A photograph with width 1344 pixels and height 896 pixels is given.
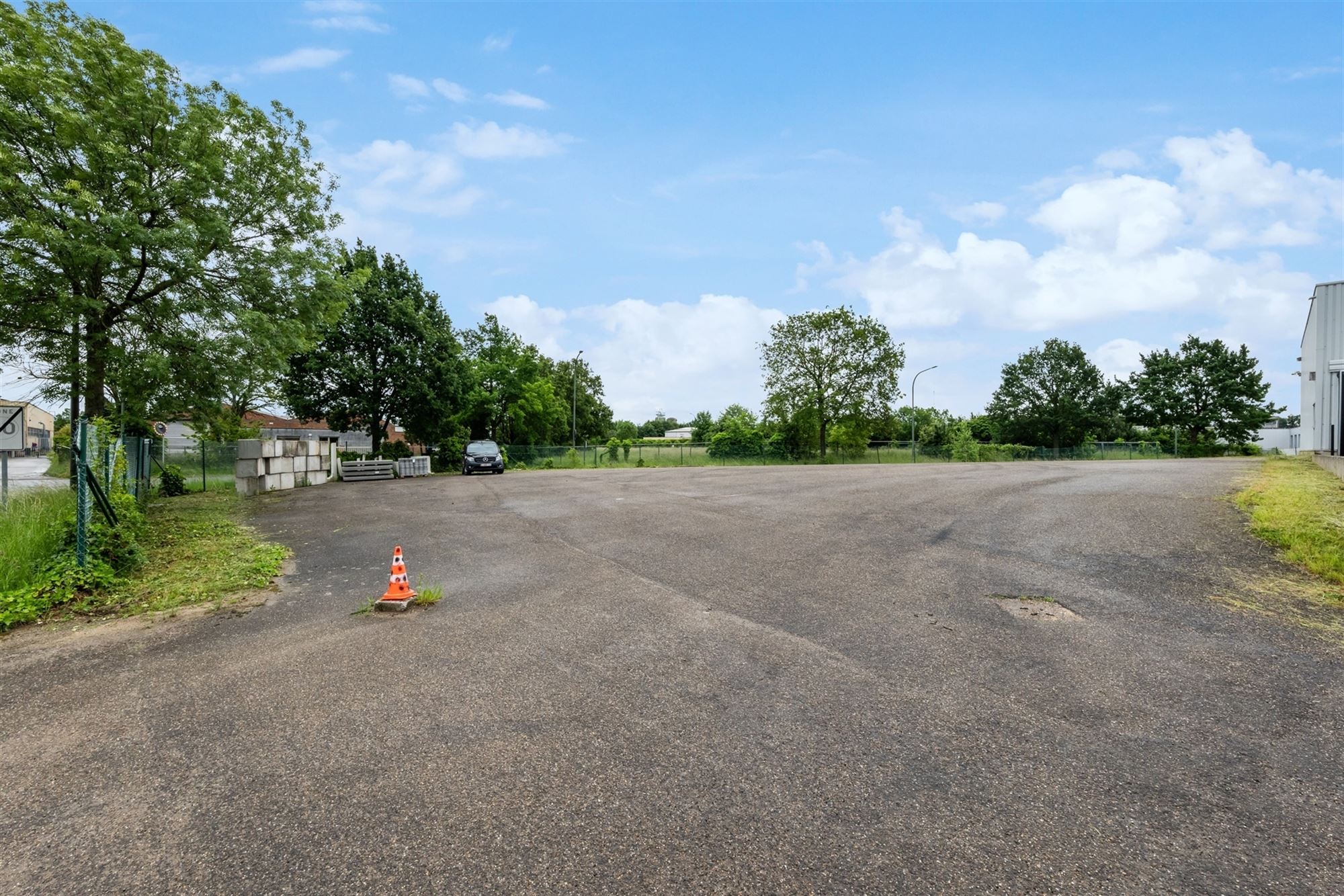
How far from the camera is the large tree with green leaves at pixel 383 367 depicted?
2867 centimetres

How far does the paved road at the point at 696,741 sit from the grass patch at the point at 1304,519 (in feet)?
2.21

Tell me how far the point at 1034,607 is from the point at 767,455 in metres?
36.8

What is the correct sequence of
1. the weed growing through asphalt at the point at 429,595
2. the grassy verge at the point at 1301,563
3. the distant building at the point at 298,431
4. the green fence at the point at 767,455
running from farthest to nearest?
the distant building at the point at 298,431, the green fence at the point at 767,455, the weed growing through asphalt at the point at 429,595, the grassy verge at the point at 1301,563

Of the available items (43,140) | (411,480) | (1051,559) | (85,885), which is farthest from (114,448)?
(411,480)

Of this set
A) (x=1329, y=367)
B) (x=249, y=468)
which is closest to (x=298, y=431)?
(x=249, y=468)

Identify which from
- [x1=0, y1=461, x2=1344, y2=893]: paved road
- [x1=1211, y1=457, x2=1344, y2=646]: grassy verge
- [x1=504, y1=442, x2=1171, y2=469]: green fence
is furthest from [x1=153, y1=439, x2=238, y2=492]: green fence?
[x1=1211, y1=457, x2=1344, y2=646]: grassy verge

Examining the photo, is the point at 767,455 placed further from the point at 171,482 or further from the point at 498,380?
the point at 171,482

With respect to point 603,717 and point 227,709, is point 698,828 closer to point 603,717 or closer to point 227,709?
point 603,717

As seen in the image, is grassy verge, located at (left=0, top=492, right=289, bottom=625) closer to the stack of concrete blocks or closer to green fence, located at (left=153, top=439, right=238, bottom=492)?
the stack of concrete blocks

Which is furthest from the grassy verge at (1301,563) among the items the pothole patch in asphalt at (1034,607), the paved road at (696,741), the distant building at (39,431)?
the distant building at (39,431)

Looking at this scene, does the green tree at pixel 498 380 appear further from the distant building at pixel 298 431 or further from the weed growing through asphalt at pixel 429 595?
the weed growing through asphalt at pixel 429 595

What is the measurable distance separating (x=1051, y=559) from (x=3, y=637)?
10.5 metres

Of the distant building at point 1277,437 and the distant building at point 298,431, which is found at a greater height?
the distant building at point 298,431

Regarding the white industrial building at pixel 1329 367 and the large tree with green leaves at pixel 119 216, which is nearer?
the large tree with green leaves at pixel 119 216
